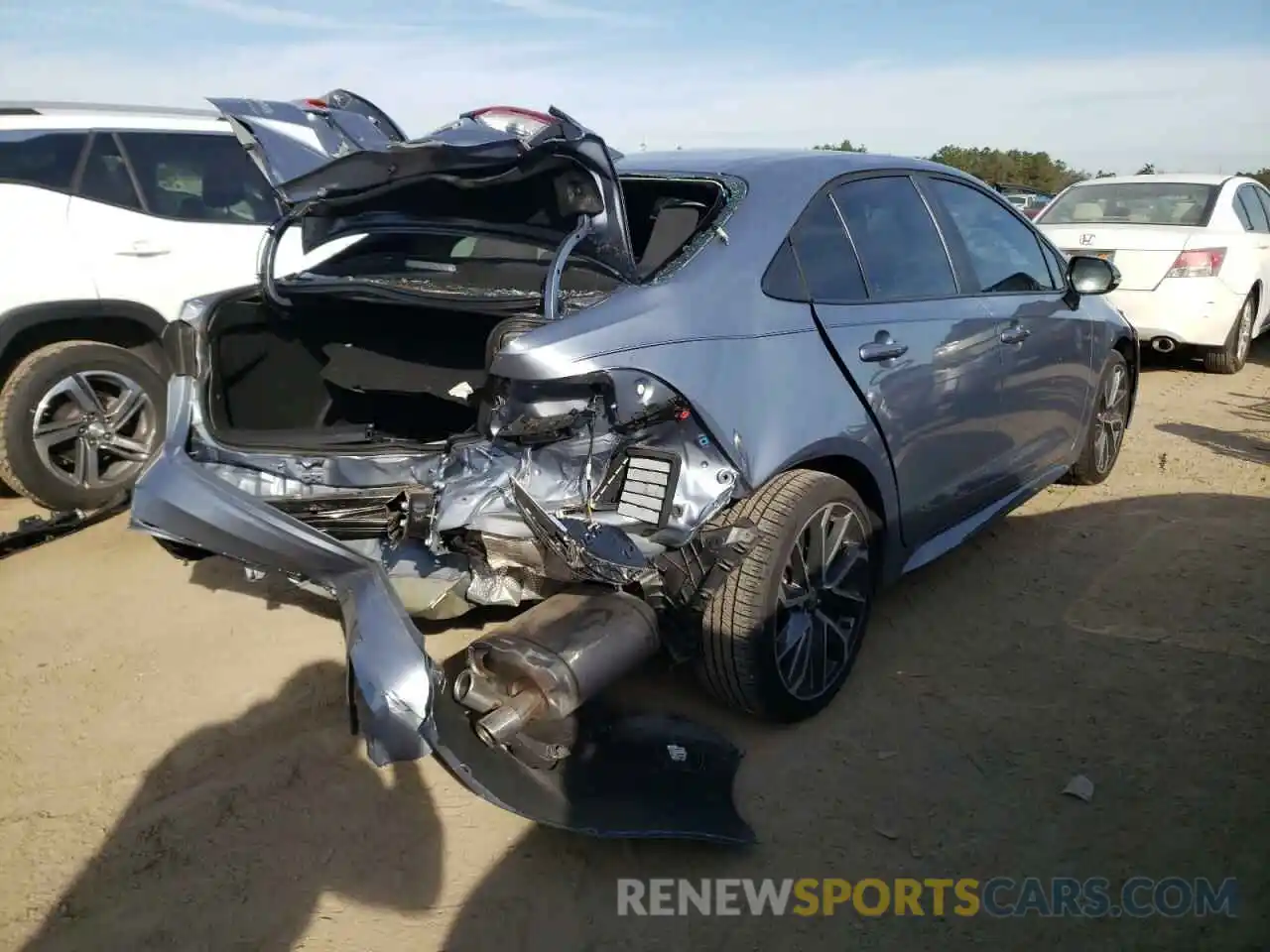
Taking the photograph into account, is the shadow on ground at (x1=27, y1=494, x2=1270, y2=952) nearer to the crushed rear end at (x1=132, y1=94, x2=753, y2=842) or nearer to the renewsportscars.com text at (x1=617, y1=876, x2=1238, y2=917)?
the renewsportscars.com text at (x1=617, y1=876, x2=1238, y2=917)

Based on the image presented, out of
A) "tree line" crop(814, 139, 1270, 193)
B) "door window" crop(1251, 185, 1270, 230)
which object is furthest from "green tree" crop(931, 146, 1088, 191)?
"door window" crop(1251, 185, 1270, 230)

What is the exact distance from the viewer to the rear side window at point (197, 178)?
540 centimetres

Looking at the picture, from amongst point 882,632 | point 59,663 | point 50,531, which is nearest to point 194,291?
point 50,531

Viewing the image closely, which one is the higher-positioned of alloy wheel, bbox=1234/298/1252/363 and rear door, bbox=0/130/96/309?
rear door, bbox=0/130/96/309

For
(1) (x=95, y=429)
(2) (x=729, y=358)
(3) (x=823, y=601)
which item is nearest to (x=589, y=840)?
(3) (x=823, y=601)

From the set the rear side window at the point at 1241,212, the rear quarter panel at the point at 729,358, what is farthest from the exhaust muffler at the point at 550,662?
the rear side window at the point at 1241,212

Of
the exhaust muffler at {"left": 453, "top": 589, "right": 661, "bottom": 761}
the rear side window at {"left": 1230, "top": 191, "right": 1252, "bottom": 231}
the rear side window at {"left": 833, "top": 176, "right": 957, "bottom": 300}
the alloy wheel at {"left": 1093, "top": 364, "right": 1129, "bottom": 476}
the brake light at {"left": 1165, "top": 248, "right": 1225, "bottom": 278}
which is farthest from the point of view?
the rear side window at {"left": 1230, "top": 191, "right": 1252, "bottom": 231}

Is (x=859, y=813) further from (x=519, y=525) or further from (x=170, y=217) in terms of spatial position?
(x=170, y=217)

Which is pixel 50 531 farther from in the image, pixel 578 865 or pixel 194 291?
pixel 578 865

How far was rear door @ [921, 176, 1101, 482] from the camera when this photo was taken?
13.2 ft

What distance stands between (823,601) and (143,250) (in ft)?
13.6

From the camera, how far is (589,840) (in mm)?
2703

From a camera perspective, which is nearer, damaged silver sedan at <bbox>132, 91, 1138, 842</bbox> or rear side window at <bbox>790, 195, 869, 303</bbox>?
damaged silver sedan at <bbox>132, 91, 1138, 842</bbox>

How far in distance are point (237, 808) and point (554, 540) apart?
1.22 m
